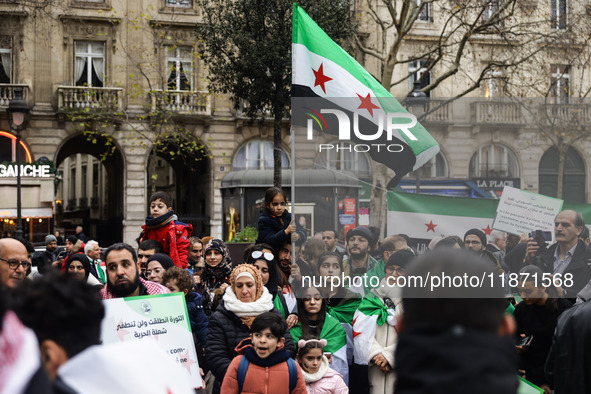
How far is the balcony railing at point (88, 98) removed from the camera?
30.8m

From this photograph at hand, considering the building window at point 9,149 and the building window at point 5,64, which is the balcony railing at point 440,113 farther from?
the building window at point 5,64

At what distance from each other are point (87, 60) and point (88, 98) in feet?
6.50

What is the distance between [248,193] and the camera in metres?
24.9

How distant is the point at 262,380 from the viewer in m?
5.55

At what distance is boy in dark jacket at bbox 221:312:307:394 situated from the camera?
5.55 m

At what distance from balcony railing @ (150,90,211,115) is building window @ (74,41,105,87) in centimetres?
289

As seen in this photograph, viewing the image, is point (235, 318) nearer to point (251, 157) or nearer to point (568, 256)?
point (568, 256)

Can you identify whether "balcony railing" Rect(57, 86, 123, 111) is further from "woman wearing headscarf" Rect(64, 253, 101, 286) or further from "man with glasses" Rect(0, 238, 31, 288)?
"man with glasses" Rect(0, 238, 31, 288)

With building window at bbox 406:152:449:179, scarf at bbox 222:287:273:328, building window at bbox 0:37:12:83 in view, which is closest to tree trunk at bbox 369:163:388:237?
building window at bbox 406:152:449:179

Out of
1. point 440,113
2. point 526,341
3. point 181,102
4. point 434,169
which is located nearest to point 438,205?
point 434,169

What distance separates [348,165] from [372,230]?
59 centimetres

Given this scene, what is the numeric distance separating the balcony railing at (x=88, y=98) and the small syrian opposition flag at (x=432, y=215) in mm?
25490

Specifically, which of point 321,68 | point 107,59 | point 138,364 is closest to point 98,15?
point 107,59

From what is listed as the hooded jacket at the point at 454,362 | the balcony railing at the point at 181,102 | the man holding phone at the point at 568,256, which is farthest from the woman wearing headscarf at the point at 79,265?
the balcony railing at the point at 181,102
